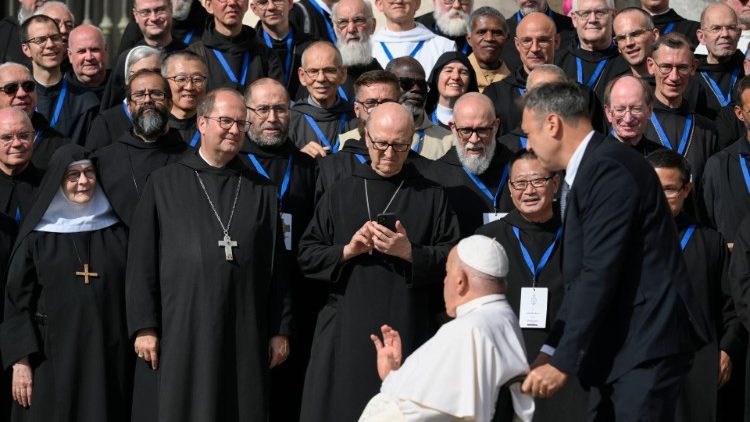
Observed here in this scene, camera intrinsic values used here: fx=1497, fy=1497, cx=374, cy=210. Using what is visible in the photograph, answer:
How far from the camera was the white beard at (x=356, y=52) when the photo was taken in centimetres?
1061

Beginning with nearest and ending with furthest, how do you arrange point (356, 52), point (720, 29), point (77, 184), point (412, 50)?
point (77, 184) < point (356, 52) < point (720, 29) < point (412, 50)

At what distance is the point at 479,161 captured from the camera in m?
9.05

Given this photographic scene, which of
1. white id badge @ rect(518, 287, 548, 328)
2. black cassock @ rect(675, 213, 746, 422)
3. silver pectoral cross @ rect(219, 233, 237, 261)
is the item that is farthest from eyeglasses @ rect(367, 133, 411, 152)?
black cassock @ rect(675, 213, 746, 422)

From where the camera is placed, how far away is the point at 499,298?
631 centimetres

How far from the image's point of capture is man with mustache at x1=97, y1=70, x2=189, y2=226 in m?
8.99

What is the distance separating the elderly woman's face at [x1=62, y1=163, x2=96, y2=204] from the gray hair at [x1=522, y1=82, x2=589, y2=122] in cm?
328

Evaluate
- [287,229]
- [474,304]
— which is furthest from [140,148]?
[474,304]

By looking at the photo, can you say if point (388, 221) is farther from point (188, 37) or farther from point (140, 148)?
point (188, 37)

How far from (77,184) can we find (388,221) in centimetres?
186

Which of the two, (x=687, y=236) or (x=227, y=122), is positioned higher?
(x=227, y=122)

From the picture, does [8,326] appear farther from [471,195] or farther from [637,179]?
[637,179]

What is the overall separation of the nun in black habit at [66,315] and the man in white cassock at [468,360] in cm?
272

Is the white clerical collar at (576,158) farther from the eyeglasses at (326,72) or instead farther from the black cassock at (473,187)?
the eyeglasses at (326,72)

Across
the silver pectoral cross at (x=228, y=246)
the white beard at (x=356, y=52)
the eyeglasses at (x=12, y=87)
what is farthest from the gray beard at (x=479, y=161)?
the eyeglasses at (x=12, y=87)
